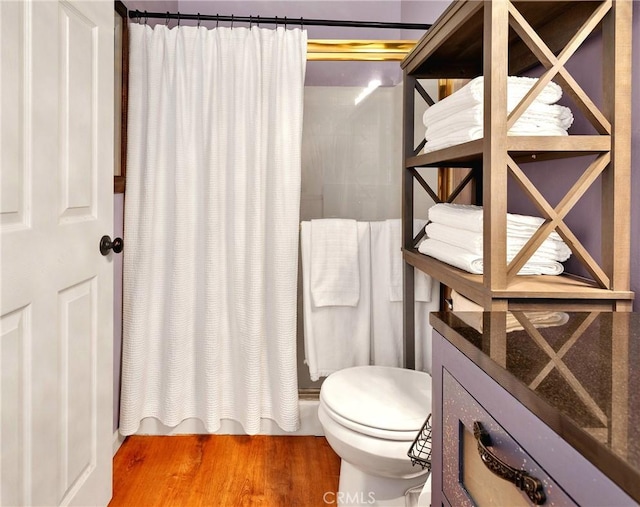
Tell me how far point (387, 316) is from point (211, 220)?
2.81ft

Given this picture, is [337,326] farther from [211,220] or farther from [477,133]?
[477,133]

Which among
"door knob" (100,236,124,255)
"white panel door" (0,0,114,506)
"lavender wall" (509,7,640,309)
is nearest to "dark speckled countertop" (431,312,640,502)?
"lavender wall" (509,7,640,309)

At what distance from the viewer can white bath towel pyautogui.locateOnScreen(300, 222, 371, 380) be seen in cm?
225

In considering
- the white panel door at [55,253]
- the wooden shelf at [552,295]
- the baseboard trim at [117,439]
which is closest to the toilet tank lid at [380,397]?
the wooden shelf at [552,295]

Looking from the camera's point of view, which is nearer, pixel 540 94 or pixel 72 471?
pixel 540 94

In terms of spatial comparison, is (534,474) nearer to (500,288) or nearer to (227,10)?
(500,288)

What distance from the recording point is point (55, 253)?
1.34 metres

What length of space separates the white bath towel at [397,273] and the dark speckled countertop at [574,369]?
1.31 metres

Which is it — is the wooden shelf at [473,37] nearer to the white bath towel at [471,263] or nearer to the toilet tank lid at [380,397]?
the white bath towel at [471,263]

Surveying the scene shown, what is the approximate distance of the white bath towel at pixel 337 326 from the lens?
2246 millimetres

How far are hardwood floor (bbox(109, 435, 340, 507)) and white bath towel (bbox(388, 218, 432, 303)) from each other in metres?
0.74

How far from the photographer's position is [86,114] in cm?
152

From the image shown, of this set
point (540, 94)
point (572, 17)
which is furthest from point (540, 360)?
point (572, 17)

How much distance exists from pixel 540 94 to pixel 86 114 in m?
1.22
